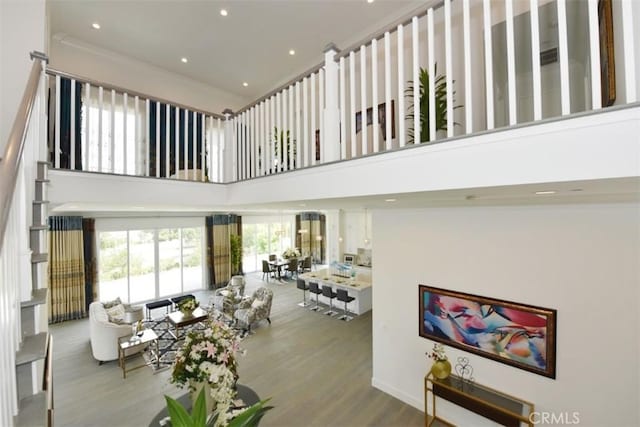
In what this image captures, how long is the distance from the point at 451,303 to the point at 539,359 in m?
0.99

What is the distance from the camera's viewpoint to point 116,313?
20.7 ft

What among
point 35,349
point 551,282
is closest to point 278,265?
point 551,282

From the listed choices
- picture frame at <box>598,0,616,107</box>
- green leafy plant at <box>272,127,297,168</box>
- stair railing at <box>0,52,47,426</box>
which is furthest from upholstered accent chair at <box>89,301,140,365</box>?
picture frame at <box>598,0,616,107</box>

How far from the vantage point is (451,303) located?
3588 millimetres

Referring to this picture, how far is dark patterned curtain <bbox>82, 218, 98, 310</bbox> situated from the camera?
7.48m

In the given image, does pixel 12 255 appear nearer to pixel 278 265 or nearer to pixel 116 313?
pixel 116 313

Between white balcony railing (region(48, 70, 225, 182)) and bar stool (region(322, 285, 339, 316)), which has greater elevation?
white balcony railing (region(48, 70, 225, 182))

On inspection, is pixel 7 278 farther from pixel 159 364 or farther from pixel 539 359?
pixel 159 364

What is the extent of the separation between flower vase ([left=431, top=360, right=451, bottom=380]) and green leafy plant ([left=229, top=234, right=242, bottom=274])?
8894mm

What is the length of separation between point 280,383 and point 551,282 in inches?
162

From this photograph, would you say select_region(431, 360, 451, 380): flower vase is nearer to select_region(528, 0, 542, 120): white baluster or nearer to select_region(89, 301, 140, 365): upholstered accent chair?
select_region(528, 0, 542, 120): white baluster

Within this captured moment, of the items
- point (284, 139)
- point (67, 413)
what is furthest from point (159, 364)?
point (284, 139)

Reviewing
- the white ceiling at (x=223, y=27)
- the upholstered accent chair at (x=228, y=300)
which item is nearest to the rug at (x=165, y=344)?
the upholstered accent chair at (x=228, y=300)

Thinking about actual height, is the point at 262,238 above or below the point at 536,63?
below
